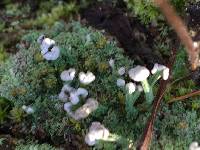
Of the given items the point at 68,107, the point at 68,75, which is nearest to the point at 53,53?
the point at 68,75

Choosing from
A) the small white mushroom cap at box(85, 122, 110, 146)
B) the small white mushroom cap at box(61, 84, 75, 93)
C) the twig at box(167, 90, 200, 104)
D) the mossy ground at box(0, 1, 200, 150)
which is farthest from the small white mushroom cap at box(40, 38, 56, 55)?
the twig at box(167, 90, 200, 104)

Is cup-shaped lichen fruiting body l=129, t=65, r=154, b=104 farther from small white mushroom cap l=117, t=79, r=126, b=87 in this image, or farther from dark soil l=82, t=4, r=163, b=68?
dark soil l=82, t=4, r=163, b=68

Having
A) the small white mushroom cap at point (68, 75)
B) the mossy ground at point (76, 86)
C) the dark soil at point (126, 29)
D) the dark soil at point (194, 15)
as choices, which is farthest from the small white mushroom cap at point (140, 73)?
the dark soil at point (194, 15)

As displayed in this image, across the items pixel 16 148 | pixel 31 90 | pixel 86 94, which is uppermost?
pixel 86 94

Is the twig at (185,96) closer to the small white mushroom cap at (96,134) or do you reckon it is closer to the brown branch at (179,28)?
the brown branch at (179,28)

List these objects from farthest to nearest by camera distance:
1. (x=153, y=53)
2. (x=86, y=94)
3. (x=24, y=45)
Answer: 1. (x=24, y=45)
2. (x=153, y=53)
3. (x=86, y=94)

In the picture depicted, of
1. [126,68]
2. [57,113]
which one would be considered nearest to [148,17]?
[126,68]

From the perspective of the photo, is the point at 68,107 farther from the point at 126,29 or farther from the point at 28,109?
the point at 126,29

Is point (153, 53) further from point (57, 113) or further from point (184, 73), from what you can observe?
point (57, 113)
